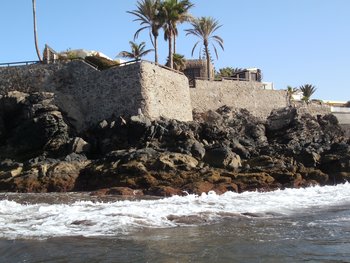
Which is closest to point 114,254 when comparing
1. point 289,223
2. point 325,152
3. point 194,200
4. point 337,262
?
point 337,262

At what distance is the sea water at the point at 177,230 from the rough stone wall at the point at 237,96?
1823cm

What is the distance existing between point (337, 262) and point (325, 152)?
65.5 ft

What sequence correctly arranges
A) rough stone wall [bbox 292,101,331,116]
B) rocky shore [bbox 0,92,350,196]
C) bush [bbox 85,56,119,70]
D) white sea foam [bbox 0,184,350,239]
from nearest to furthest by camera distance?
white sea foam [bbox 0,184,350,239] → rocky shore [bbox 0,92,350,196] → bush [bbox 85,56,119,70] → rough stone wall [bbox 292,101,331,116]

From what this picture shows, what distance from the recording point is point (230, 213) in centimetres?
1338

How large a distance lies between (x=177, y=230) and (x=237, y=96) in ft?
88.5

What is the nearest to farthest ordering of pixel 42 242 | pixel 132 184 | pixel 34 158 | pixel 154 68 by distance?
1. pixel 42 242
2. pixel 132 184
3. pixel 34 158
4. pixel 154 68

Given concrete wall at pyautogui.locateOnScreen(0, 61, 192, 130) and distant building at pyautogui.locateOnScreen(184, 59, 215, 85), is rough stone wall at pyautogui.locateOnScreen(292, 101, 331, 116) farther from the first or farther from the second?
concrete wall at pyautogui.locateOnScreen(0, 61, 192, 130)

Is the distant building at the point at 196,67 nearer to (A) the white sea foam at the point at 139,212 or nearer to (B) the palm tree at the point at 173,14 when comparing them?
(B) the palm tree at the point at 173,14

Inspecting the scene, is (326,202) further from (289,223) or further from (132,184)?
(132,184)

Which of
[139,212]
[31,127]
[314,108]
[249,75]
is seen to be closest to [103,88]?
[31,127]

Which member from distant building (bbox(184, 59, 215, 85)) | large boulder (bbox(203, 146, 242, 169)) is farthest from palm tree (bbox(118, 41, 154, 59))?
large boulder (bbox(203, 146, 242, 169))

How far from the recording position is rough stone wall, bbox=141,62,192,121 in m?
27.9

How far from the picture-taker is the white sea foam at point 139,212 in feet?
36.0

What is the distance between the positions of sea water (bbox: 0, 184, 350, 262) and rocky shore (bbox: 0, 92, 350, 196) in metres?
3.55
